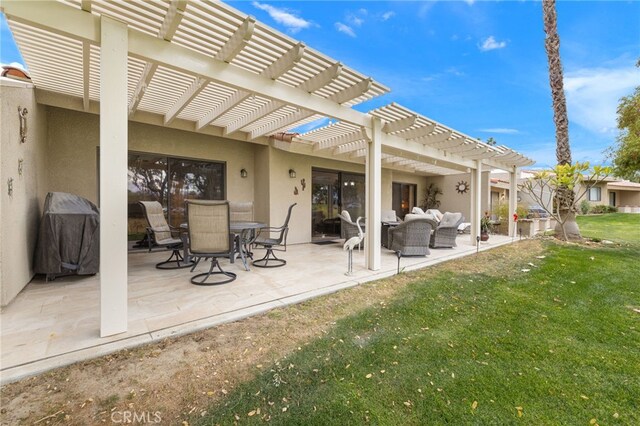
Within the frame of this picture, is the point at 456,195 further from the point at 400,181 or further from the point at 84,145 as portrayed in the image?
the point at 84,145

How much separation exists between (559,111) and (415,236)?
24.4ft

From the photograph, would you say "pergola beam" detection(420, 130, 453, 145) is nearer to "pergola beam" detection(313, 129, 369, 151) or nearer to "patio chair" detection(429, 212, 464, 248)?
"pergola beam" detection(313, 129, 369, 151)

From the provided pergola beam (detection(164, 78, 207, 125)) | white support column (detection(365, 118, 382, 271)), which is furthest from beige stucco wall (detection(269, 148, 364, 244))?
white support column (detection(365, 118, 382, 271))

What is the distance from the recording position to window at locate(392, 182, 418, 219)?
12094 mm

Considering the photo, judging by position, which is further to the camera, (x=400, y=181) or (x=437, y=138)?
(x=400, y=181)

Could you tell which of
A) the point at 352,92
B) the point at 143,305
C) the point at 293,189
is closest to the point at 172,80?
the point at 352,92

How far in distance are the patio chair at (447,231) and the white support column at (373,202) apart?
10.6 ft

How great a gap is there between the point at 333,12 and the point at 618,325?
8.26m

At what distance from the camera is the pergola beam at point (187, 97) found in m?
3.75

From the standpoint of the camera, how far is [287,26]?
6820mm

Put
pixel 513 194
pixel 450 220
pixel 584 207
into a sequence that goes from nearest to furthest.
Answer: pixel 450 220
pixel 513 194
pixel 584 207

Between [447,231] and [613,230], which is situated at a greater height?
[447,231]

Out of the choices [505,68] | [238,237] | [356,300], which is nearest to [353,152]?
[238,237]

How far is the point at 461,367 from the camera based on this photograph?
2191mm
